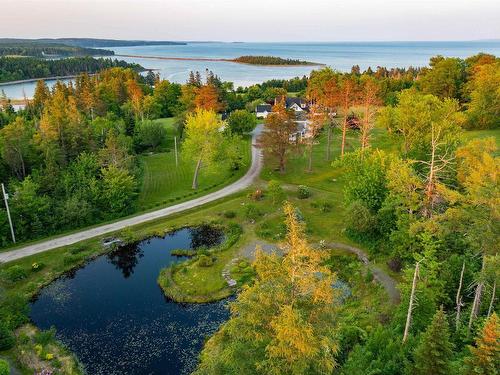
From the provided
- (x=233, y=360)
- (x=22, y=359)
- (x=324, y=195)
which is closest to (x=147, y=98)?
(x=324, y=195)

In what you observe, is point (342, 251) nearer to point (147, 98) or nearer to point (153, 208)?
point (153, 208)

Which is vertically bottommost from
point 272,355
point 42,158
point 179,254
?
point 179,254

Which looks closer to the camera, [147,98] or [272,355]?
[272,355]

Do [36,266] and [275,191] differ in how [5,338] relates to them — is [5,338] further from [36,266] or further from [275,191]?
[275,191]

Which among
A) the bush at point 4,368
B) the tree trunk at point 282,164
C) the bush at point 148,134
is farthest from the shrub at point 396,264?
the bush at point 148,134

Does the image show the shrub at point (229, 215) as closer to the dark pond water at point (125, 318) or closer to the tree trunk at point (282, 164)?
the dark pond water at point (125, 318)

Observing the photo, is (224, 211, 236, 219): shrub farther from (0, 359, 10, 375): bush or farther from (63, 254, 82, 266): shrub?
(0, 359, 10, 375): bush

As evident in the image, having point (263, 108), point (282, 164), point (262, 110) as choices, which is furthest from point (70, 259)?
point (263, 108)
